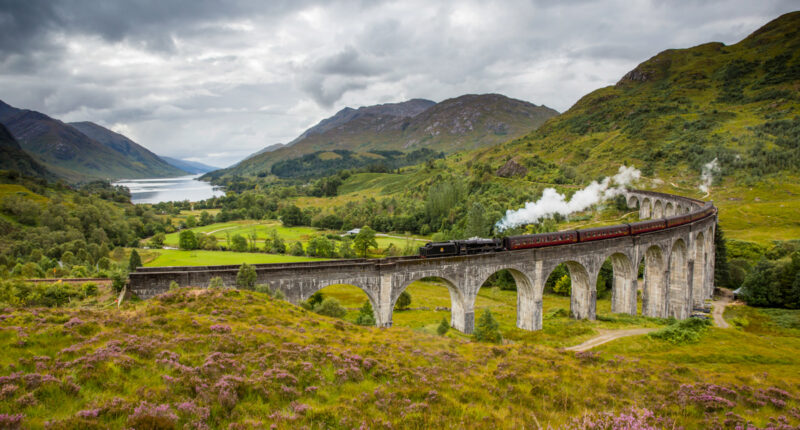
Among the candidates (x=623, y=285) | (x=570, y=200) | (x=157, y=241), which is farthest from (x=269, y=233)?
(x=623, y=285)

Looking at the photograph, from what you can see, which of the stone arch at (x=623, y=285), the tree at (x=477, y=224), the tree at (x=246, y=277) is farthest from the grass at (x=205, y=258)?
the stone arch at (x=623, y=285)

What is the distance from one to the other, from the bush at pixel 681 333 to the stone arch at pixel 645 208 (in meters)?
68.8

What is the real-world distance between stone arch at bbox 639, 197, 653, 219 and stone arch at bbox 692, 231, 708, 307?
46.6 metres

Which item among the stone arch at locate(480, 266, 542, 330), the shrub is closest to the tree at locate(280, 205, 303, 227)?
the shrub

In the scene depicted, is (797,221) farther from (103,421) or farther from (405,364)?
(103,421)

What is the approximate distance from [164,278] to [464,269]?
25.8 m

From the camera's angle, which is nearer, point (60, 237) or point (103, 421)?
point (103, 421)

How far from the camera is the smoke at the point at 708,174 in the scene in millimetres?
113625

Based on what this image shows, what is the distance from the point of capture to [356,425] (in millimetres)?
10969

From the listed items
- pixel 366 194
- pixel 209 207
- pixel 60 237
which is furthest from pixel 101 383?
pixel 209 207

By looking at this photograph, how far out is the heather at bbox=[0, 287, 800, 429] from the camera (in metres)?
10.6

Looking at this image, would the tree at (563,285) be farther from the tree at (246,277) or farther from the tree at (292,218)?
the tree at (292,218)

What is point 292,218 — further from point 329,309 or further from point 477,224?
point 329,309

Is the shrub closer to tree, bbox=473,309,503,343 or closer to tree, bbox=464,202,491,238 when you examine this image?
tree, bbox=473,309,503,343
